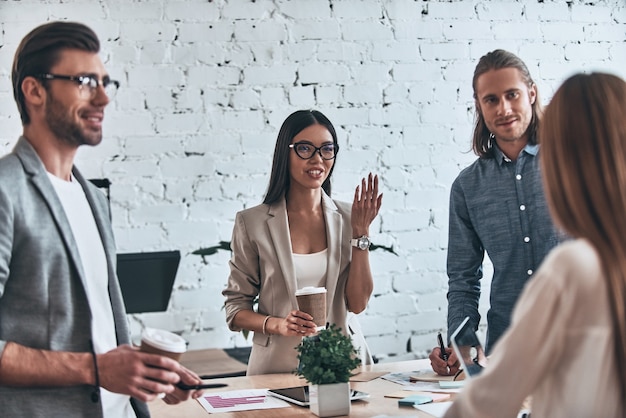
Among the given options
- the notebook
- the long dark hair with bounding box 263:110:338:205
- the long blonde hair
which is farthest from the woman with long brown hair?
the long dark hair with bounding box 263:110:338:205

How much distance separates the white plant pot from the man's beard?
888 millimetres

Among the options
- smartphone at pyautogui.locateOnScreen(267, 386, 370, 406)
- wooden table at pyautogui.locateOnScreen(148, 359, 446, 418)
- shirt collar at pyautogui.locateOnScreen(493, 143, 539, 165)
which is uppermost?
shirt collar at pyautogui.locateOnScreen(493, 143, 539, 165)

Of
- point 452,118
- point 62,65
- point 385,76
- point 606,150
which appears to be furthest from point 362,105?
point 606,150

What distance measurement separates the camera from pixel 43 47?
5.88 feet

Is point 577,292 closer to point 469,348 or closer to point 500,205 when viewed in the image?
point 469,348

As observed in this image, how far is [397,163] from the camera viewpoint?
12.9ft

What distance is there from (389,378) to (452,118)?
71.1 inches

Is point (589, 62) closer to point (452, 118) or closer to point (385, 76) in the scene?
point (452, 118)

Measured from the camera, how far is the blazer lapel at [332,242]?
2.82 meters

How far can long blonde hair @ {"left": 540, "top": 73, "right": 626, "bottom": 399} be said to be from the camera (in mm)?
1216

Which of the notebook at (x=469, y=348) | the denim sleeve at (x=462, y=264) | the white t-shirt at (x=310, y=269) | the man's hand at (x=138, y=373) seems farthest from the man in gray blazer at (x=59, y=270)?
the denim sleeve at (x=462, y=264)

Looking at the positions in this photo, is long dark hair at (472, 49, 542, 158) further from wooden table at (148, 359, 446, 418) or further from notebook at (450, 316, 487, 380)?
notebook at (450, 316, 487, 380)

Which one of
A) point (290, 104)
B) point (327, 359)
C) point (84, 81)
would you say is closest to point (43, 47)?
point (84, 81)

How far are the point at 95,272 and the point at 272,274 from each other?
3.36ft
